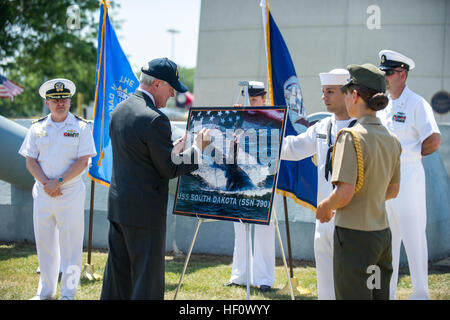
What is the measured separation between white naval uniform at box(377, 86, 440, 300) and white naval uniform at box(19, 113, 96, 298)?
2.97 m

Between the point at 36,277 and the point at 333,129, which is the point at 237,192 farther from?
the point at 36,277

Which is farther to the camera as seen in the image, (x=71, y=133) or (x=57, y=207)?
(x=71, y=133)

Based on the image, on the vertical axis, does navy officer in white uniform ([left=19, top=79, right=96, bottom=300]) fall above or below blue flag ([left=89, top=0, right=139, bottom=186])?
below

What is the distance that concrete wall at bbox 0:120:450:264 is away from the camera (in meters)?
6.70

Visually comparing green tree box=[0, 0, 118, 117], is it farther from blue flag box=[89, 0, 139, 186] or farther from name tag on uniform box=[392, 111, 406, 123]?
name tag on uniform box=[392, 111, 406, 123]

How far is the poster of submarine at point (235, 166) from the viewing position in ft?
13.4

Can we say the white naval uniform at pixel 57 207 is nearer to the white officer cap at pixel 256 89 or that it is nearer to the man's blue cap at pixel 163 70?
the man's blue cap at pixel 163 70

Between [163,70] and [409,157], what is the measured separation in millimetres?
2335

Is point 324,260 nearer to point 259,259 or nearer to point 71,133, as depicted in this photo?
point 259,259

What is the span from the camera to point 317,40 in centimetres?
1205

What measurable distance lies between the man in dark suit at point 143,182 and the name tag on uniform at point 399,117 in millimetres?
1932

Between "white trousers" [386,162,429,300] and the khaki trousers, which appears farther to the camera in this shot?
"white trousers" [386,162,429,300]

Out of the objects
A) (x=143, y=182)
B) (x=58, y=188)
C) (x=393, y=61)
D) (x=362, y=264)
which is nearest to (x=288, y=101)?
(x=393, y=61)

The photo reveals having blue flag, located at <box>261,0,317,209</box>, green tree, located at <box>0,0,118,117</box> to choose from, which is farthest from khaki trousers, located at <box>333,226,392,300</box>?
green tree, located at <box>0,0,118,117</box>
